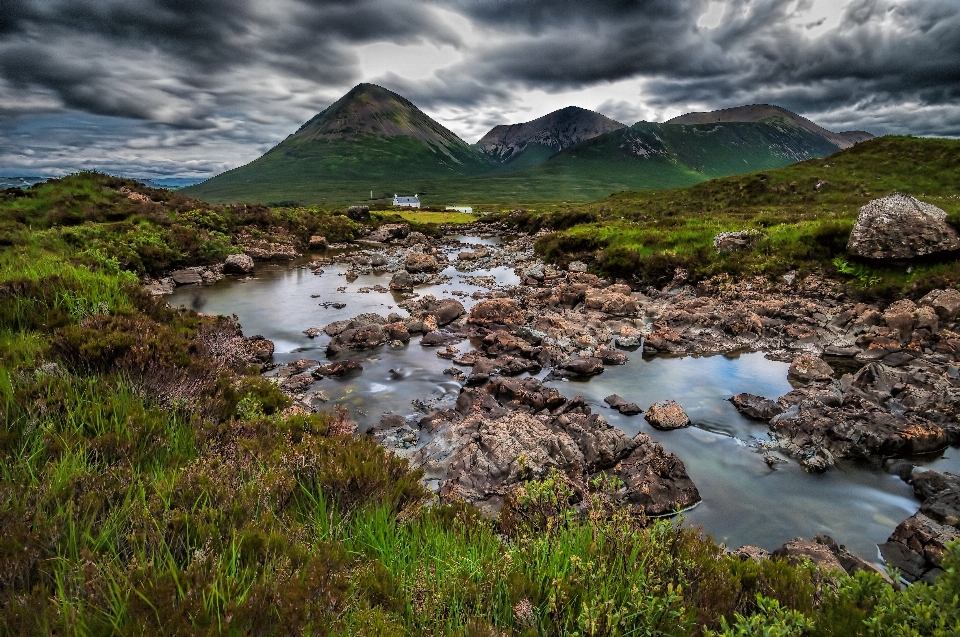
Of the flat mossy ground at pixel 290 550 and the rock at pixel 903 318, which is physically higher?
the flat mossy ground at pixel 290 550

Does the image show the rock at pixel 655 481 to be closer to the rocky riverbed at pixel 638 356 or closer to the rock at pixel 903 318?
the rocky riverbed at pixel 638 356

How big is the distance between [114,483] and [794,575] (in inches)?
230

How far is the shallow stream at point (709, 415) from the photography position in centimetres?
822

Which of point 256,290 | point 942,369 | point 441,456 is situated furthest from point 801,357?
point 256,290

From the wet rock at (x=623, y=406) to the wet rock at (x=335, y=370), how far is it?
8122mm

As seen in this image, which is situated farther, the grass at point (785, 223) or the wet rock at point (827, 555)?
the grass at point (785, 223)

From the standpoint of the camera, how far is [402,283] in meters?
31.5

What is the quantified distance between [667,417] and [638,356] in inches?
218

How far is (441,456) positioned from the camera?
9.59m

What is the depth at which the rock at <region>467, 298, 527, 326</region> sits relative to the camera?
20531 millimetres

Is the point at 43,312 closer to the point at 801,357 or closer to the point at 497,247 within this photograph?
the point at 801,357

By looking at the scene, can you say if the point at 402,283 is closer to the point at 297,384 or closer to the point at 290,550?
the point at 297,384

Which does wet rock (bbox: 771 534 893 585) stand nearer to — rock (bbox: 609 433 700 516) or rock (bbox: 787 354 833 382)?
rock (bbox: 609 433 700 516)

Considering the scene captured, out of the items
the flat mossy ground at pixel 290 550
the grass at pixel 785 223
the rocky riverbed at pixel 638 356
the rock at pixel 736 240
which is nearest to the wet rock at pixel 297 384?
the rocky riverbed at pixel 638 356
